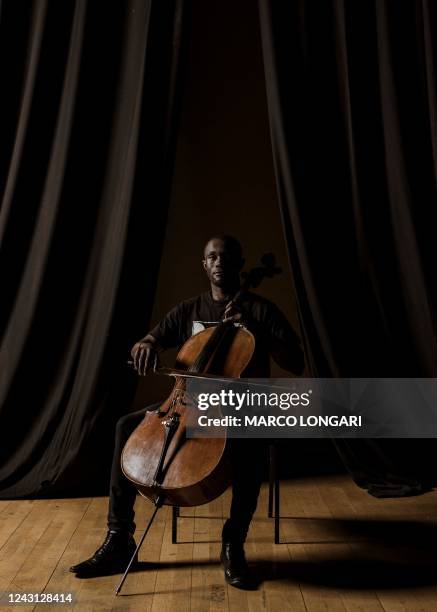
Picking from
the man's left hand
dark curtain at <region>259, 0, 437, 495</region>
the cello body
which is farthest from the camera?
dark curtain at <region>259, 0, 437, 495</region>

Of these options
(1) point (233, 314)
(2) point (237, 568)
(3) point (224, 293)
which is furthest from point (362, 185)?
(2) point (237, 568)

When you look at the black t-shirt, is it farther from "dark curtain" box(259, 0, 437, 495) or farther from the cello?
"dark curtain" box(259, 0, 437, 495)

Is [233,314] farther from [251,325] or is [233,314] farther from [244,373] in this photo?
[244,373]

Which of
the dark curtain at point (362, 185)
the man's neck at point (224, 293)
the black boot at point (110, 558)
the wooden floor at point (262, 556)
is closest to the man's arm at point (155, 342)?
the man's neck at point (224, 293)

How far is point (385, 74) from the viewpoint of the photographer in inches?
121

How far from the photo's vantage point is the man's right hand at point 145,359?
87.4 inches

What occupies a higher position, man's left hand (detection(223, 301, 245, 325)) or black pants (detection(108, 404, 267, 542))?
man's left hand (detection(223, 301, 245, 325))

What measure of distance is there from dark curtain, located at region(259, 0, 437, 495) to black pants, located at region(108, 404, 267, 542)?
1010 mm

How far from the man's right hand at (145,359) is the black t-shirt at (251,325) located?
16cm

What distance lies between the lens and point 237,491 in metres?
2.12

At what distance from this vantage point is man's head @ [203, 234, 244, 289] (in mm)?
2371

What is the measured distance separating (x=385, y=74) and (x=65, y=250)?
5.32 feet

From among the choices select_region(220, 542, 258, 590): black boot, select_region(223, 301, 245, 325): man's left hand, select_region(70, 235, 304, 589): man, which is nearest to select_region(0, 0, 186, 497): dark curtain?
select_region(70, 235, 304, 589): man

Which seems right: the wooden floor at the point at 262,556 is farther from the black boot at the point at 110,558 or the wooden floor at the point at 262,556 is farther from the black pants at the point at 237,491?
the black pants at the point at 237,491
